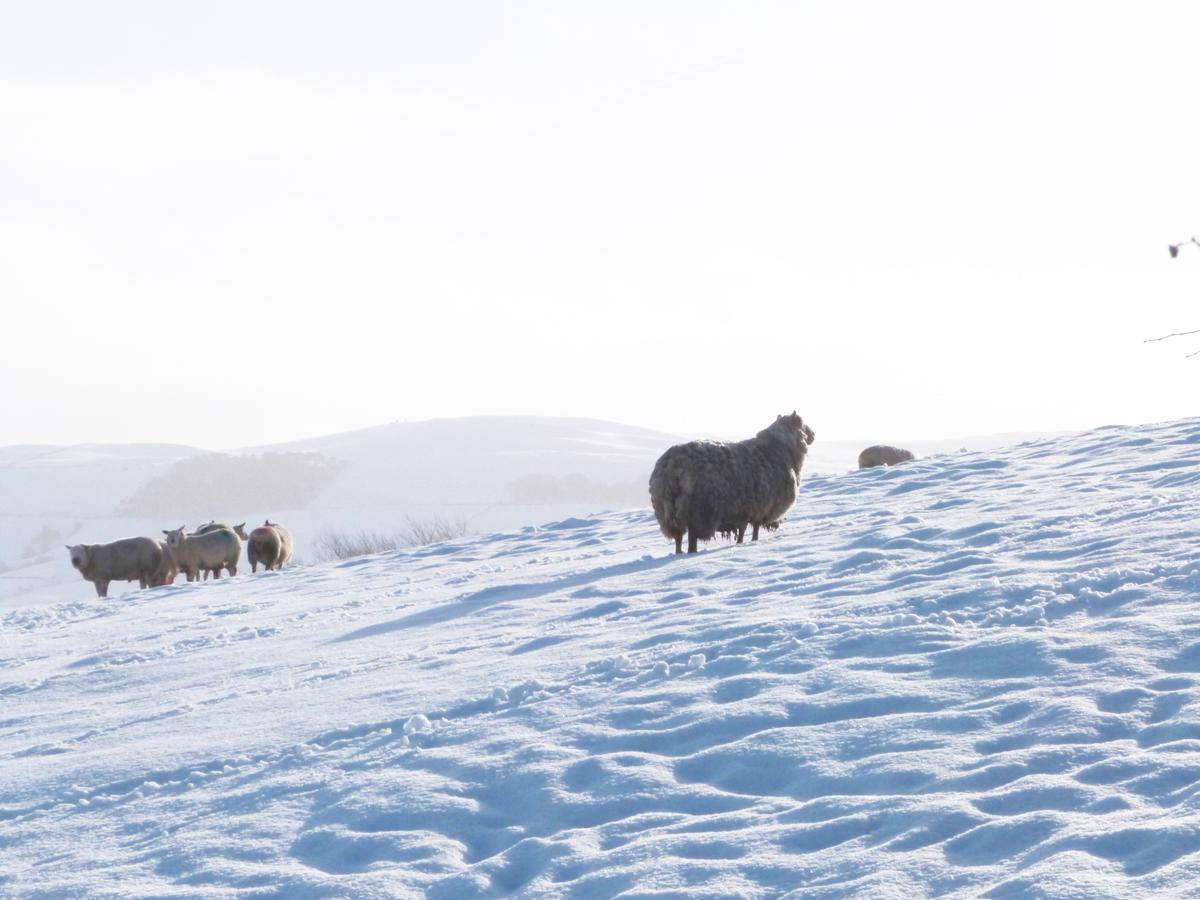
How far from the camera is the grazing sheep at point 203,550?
24.7 meters

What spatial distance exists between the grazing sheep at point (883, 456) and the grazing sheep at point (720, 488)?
39.2 ft

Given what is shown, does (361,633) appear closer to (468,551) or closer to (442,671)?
(442,671)

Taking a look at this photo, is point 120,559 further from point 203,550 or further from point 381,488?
point 381,488

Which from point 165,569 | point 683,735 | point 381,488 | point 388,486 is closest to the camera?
point 683,735

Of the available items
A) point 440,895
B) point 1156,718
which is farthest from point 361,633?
point 1156,718

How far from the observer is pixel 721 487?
14125 mm

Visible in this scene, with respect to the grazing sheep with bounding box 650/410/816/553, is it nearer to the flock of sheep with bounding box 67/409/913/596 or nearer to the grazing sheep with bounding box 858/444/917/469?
the flock of sheep with bounding box 67/409/913/596

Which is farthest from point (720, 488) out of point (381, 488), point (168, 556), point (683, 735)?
point (381, 488)

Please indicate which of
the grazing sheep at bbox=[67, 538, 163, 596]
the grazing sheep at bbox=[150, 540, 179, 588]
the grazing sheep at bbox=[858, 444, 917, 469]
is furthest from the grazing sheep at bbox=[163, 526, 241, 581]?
the grazing sheep at bbox=[858, 444, 917, 469]

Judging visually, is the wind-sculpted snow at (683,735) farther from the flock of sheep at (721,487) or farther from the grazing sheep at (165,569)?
the grazing sheep at (165,569)

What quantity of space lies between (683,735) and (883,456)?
19881 mm

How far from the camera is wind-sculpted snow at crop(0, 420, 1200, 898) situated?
611 cm

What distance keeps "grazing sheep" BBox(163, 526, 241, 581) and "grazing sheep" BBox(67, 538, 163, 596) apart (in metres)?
0.41

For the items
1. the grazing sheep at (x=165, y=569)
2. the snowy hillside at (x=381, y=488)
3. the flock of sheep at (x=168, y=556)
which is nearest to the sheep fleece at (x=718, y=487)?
the flock of sheep at (x=168, y=556)
